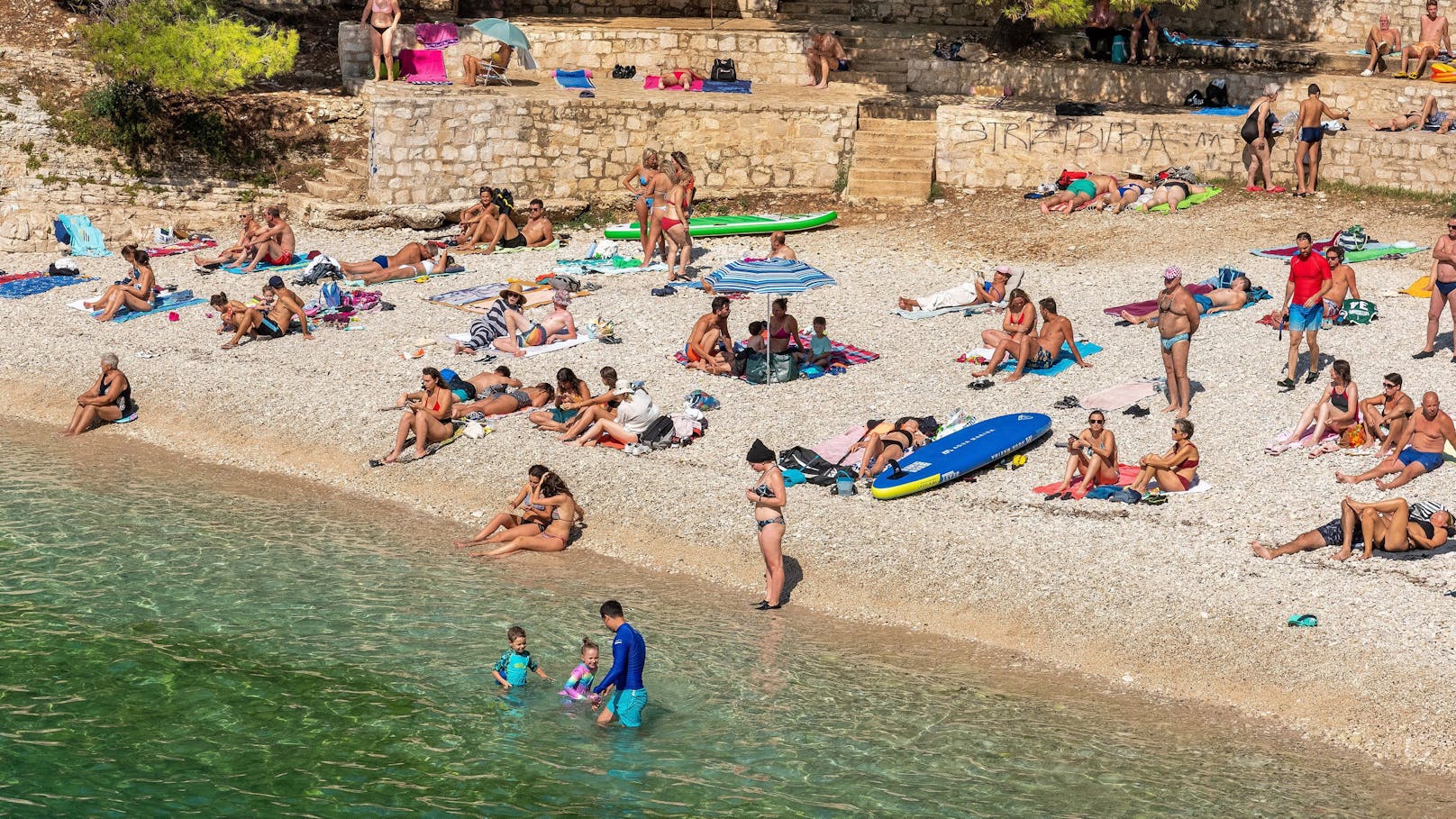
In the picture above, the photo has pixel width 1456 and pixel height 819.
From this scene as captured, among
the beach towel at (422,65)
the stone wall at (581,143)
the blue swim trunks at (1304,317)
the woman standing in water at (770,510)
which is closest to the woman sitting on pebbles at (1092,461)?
the woman standing in water at (770,510)

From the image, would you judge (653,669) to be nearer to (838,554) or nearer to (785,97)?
(838,554)

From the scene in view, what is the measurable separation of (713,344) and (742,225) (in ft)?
19.2

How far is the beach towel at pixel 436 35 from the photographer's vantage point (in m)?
27.1

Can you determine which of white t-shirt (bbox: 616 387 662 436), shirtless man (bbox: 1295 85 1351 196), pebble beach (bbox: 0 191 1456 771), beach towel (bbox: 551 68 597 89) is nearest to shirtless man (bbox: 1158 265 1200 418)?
pebble beach (bbox: 0 191 1456 771)

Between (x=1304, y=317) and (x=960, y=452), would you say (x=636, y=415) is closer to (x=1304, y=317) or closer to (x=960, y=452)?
(x=960, y=452)

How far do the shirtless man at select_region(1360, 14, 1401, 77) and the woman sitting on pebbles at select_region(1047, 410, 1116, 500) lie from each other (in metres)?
14.0

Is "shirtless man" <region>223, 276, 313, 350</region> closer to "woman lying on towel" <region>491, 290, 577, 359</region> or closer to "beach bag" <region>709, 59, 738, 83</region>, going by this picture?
"woman lying on towel" <region>491, 290, 577, 359</region>

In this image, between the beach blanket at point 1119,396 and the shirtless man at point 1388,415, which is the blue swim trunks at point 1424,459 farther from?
the beach blanket at point 1119,396

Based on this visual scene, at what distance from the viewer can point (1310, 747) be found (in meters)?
12.2

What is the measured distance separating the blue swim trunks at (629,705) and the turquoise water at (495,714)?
0.39ft

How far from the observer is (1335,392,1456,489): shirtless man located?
50.7 feet

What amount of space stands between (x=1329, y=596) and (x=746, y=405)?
7.23 metres

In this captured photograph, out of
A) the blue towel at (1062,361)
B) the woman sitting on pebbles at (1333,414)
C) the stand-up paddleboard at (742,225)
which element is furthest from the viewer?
the stand-up paddleboard at (742,225)

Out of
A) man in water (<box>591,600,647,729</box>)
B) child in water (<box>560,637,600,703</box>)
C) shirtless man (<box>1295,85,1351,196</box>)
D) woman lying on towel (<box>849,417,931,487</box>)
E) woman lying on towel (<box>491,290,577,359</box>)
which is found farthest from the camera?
shirtless man (<box>1295,85,1351,196</box>)
